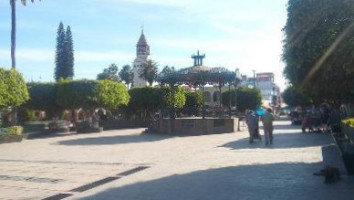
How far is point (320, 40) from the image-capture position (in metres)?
10.3

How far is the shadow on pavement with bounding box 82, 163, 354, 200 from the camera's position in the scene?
328 inches

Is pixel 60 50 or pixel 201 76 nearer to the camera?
pixel 201 76

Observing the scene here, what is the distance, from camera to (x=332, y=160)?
1146 cm

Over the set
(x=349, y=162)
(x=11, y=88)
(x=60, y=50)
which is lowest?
(x=349, y=162)

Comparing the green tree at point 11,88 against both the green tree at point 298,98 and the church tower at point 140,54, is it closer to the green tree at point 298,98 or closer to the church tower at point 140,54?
the green tree at point 298,98

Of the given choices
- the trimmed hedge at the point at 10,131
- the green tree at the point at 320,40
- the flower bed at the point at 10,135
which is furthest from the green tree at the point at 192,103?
the green tree at the point at 320,40

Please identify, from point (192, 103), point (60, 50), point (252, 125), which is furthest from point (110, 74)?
point (252, 125)

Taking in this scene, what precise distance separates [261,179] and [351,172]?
1952 millimetres

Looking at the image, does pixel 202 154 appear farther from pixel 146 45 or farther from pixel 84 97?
pixel 146 45

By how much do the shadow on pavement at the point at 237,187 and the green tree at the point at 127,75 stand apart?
285ft

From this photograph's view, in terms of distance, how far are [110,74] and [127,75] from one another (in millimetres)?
3848

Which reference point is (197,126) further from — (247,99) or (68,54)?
(68,54)

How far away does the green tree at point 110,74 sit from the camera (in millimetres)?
95944

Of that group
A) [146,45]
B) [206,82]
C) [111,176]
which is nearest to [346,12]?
[111,176]
